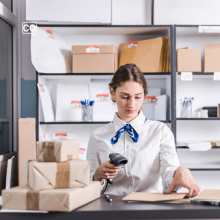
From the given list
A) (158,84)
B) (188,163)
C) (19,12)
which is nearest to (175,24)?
(158,84)

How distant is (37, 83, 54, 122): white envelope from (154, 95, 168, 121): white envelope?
3.48 ft

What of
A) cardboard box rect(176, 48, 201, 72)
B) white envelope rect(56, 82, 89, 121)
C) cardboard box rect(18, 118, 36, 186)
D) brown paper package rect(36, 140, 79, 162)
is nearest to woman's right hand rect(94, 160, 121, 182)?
brown paper package rect(36, 140, 79, 162)

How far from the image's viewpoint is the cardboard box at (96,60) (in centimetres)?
241

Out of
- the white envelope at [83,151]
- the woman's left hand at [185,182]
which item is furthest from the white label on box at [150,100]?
the woman's left hand at [185,182]

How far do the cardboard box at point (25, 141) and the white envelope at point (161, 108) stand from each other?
118 cm

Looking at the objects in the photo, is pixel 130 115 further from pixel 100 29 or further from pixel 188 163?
pixel 188 163

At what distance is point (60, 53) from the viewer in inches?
101

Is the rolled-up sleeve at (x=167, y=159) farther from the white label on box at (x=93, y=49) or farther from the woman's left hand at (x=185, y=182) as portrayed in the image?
the white label on box at (x=93, y=49)

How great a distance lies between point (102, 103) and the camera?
2.63 m

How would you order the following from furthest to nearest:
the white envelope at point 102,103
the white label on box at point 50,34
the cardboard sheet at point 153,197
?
the white envelope at point 102,103, the white label on box at point 50,34, the cardboard sheet at point 153,197

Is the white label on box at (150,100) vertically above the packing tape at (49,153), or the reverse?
the white label on box at (150,100)

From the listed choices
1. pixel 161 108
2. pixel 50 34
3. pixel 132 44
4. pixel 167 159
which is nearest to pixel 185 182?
pixel 167 159

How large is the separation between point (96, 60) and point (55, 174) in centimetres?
167

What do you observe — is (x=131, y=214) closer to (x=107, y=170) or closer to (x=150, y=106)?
(x=107, y=170)
